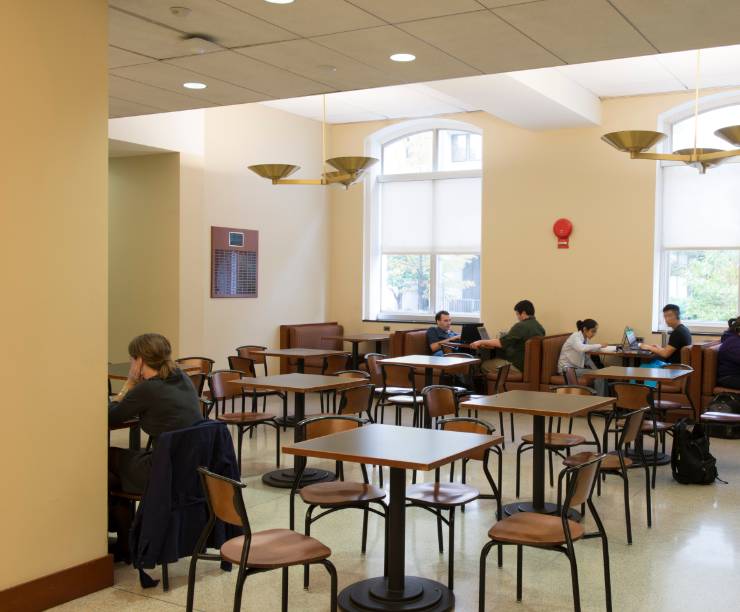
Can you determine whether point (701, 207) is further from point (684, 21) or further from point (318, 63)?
point (318, 63)

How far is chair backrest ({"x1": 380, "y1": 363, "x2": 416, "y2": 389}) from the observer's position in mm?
7820

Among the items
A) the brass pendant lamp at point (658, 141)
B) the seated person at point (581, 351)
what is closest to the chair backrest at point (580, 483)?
the brass pendant lamp at point (658, 141)

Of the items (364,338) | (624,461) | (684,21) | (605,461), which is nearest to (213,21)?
(684,21)

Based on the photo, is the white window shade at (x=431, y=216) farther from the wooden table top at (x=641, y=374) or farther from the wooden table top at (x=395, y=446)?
the wooden table top at (x=395, y=446)

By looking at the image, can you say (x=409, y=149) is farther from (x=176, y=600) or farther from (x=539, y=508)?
(x=176, y=600)

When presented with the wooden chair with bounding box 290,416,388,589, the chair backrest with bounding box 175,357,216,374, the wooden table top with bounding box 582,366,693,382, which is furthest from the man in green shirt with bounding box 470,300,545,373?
the wooden chair with bounding box 290,416,388,589

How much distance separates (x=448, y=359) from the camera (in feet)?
26.8

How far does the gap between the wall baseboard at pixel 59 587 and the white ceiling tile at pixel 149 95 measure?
345 centimetres

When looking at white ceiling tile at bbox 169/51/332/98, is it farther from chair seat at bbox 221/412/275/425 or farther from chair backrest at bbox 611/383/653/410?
chair backrest at bbox 611/383/653/410

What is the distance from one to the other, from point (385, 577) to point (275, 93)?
375 cm

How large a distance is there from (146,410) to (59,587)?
907 millimetres

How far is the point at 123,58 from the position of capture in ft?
17.8

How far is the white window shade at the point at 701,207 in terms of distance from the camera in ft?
31.6

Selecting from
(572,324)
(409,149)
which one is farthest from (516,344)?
(409,149)
